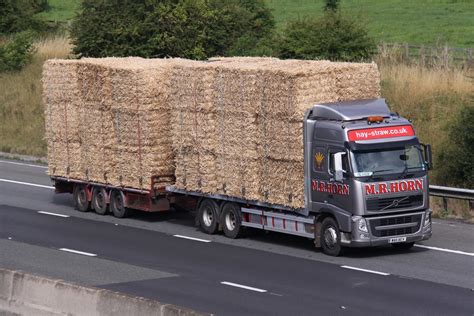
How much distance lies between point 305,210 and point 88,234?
5.52m

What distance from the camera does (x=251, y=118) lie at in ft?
80.1

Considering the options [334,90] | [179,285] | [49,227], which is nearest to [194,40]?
[49,227]

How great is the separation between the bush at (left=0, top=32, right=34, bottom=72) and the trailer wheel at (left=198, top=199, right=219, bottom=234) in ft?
103

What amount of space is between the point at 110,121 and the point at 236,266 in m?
7.31

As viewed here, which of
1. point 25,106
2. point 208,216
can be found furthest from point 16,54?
point 208,216

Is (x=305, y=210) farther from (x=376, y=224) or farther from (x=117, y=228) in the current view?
(x=117, y=228)

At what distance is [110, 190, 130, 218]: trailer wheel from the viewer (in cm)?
2840

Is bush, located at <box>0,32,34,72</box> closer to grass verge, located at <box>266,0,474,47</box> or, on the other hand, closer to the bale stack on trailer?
grass verge, located at <box>266,0,474,47</box>

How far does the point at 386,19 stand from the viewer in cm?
6750

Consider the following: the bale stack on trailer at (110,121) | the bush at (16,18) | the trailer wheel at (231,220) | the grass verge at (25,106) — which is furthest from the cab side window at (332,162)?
the bush at (16,18)

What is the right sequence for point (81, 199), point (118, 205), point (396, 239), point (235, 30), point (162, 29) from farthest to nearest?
point (235, 30)
point (162, 29)
point (81, 199)
point (118, 205)
point (396, 239)

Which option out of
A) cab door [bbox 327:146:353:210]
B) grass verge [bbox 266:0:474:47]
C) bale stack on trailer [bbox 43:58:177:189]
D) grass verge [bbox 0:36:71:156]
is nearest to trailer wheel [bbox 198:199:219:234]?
bale stack on trailer [bbox 43:58:177:189]

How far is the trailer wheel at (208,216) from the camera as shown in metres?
25.8

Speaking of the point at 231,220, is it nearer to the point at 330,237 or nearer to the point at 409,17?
the point at 330,237
